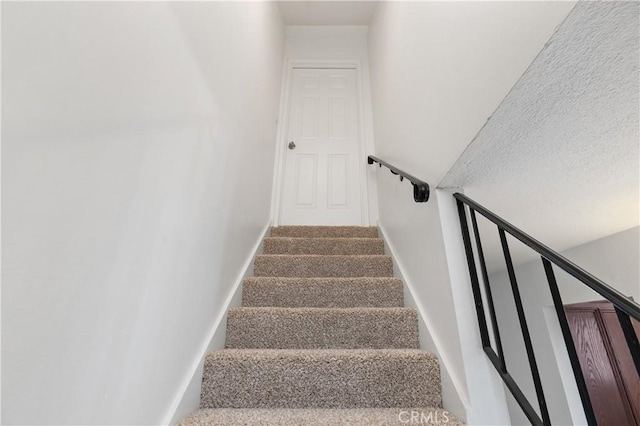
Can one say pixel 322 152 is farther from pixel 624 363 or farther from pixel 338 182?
pixel 624 363

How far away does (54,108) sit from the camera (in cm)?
54

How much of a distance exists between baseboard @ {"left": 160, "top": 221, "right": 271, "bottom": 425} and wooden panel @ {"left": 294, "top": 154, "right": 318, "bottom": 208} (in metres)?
1.13

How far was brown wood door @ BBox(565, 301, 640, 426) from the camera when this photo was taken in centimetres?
207

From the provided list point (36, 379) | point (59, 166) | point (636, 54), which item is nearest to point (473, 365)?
point (636, 54)

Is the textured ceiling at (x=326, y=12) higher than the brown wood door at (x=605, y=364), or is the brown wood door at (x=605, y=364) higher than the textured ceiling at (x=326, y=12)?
the textured ceiling at (x=326, y=12)

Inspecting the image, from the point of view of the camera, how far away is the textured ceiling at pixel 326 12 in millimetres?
3105

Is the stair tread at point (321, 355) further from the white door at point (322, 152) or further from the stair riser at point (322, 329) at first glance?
the white door at point (322, 152)

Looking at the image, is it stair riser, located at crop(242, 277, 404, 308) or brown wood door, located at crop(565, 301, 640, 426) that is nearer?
stair riser, located at crop(242, 277, 404, 308)

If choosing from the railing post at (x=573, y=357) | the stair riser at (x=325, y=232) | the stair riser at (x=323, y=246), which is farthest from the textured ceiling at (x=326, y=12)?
the railing post at (x=573, y=357)

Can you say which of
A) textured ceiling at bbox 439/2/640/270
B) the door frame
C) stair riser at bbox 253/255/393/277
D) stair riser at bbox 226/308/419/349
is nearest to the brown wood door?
textured ceiling at bbox 439/2/640/270

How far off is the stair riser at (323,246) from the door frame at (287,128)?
49 cm

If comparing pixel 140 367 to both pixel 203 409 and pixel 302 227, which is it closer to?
pixel 203 409

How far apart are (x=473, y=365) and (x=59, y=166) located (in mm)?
1296

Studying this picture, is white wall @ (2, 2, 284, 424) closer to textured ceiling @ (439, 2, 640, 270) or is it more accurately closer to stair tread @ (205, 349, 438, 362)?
→ stair tread @ (205, 349, 438, 362)
